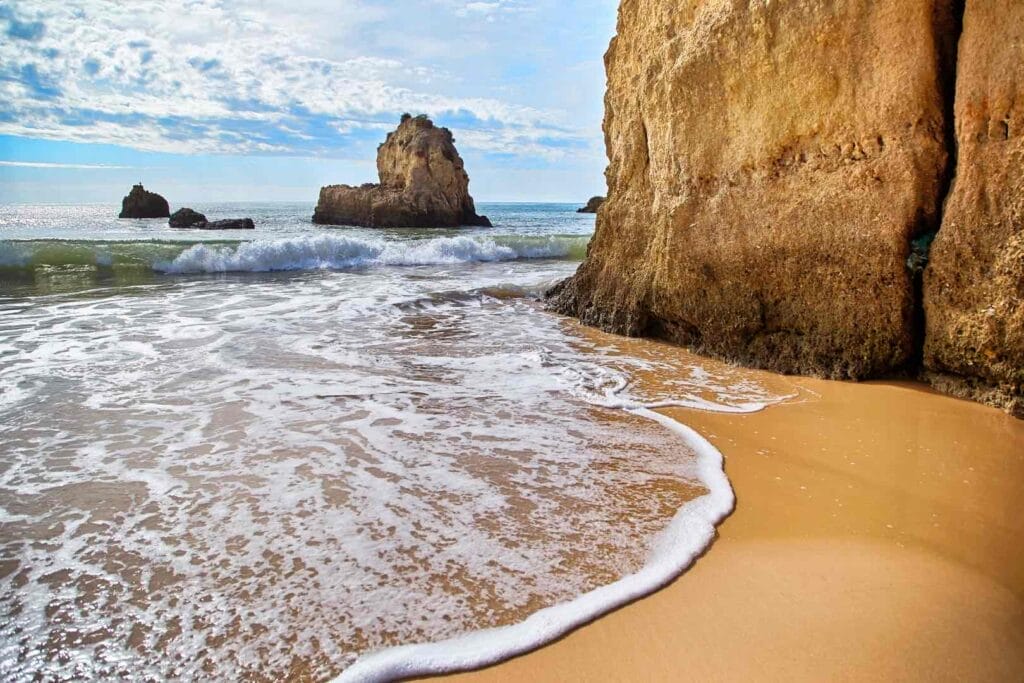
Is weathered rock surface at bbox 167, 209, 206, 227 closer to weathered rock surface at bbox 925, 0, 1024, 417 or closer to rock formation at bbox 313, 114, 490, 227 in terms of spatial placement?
rock formation at bbox 313, 114, 490, 227

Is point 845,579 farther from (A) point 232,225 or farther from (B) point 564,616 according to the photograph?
(A) point 232,225

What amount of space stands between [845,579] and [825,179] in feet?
11.8

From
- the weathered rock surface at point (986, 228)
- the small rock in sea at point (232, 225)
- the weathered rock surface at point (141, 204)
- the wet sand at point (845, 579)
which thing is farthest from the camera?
the weathered rock surface at point (141, 204)

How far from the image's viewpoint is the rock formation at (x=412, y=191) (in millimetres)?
38812

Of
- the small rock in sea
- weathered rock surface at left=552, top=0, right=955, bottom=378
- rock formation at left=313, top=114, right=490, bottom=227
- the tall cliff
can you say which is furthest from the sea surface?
rock formation at left=313, top=114, right=490, bottom=227

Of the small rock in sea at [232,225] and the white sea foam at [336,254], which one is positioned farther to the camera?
the small rock in sea at [232,225]

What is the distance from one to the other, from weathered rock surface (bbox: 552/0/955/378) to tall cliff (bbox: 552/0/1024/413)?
1cm

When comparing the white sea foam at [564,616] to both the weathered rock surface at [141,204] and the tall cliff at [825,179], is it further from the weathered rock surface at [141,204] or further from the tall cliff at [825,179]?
the weathered rock surface at [141,204]

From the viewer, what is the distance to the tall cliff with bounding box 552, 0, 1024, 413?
4160mm

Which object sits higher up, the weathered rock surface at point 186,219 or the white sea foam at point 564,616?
the weathered rock surface at point 186,219

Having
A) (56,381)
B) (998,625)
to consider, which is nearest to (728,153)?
(998,625)

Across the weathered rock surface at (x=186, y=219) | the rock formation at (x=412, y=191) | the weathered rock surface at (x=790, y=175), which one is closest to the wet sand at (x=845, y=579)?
the weathered rock surface at (x=790, y=175)

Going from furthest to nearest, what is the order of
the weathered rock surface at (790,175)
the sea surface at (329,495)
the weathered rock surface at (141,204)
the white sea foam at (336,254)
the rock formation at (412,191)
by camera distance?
the weathered rock surface at (141,204) < the rock formation at (412,191) < the white sea foam at (336,254) < the weathered rock surface at (790,175) < the sea surface at (329,495)

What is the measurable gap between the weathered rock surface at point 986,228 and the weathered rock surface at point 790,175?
258mm
